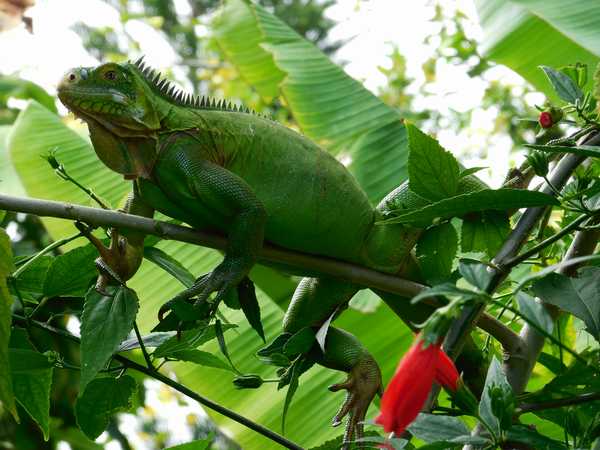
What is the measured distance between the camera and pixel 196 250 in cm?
303

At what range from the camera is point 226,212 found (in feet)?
6.51

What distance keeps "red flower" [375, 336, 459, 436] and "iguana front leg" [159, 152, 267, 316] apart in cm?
64

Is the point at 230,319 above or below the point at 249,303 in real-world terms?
below

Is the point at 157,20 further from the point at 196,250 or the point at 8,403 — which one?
the point at 8,403

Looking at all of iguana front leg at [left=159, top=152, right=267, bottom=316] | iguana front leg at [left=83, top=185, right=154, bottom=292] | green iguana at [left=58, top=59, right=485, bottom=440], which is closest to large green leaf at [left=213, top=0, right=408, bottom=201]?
green iguana at [left=58, top=59, right=485, bottom=440]

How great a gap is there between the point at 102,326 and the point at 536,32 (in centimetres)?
265

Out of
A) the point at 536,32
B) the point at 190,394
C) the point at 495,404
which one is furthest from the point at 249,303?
the point at 536,32

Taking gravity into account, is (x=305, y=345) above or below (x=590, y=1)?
below

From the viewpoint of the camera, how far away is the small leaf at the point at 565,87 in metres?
1.55

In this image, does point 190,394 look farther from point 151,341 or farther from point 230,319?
point 230,319

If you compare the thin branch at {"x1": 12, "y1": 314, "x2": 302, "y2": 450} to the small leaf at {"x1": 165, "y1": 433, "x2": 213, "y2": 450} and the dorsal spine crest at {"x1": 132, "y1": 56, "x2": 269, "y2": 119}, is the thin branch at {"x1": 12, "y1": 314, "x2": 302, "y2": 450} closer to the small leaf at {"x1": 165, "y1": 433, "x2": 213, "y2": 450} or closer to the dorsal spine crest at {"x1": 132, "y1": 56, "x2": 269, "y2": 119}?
the small leaf at {"x1": 165, "y1": 433, "x2": 213, "y2": 450}

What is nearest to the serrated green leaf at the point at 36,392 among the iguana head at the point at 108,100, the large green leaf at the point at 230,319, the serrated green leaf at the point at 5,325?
the serrated green leaf at the point at 5,325

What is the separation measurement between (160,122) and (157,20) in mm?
6880

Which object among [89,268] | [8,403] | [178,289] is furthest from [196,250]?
[8,403]
